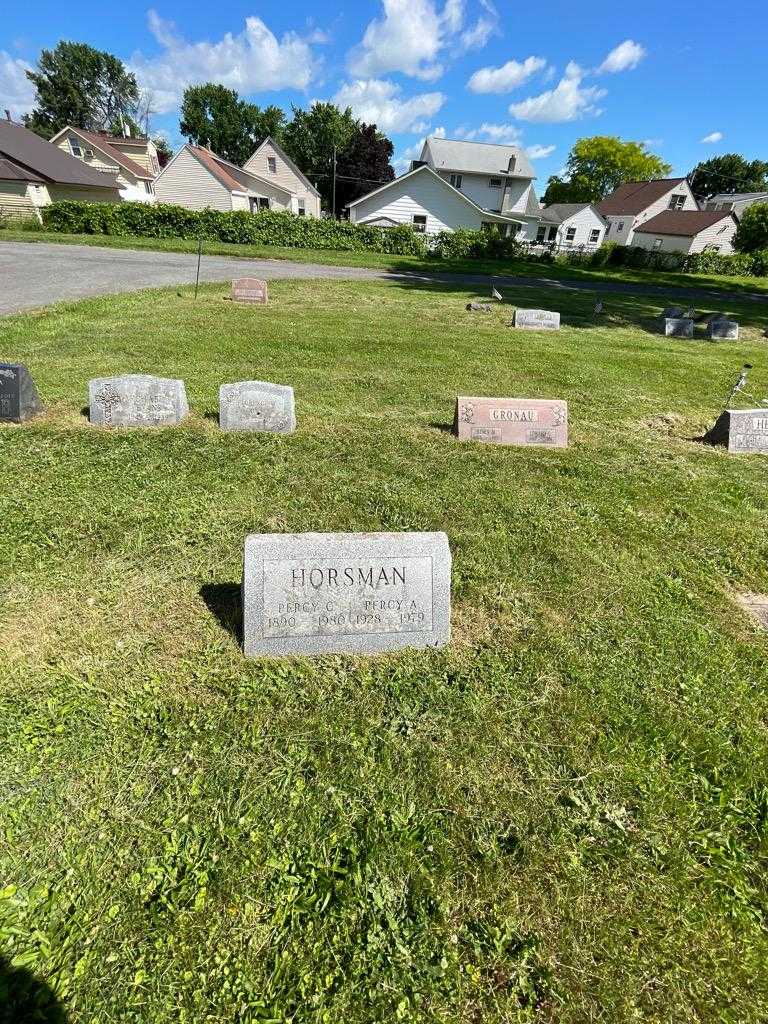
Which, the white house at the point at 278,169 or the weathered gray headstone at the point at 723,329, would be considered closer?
the weathered gray headstone at the point at 723,329

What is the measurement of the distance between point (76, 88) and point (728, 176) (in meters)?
111

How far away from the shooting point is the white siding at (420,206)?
3734cm

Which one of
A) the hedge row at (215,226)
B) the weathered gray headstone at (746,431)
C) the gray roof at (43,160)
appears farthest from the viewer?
the gray roof at (43,160)

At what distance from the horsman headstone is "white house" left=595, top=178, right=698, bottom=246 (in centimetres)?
6013

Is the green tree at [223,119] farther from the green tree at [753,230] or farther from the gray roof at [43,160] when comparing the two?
the green tree at [753,230]

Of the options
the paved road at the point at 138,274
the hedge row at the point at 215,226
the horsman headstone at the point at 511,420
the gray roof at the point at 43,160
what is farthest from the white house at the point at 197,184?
the horsman headstone at the point at 511,420

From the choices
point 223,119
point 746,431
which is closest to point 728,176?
point 223,119

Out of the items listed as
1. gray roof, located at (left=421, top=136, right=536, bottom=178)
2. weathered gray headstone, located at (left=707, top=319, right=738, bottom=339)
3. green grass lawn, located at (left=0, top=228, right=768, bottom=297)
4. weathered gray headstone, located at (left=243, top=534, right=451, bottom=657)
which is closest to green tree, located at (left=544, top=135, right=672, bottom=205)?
gray roof, located at (left=421, top=136, right=536, bottom=178)

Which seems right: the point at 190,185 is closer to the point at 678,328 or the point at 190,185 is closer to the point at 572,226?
the point at 572,226

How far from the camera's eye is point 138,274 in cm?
1858

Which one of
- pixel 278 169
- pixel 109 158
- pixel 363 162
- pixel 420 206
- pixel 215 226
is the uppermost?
pixel 363 162

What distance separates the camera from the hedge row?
27.7m

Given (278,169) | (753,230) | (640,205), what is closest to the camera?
(753,230)

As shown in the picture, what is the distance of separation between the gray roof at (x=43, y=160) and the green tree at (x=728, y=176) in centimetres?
9682
